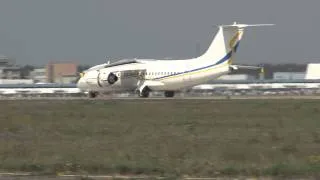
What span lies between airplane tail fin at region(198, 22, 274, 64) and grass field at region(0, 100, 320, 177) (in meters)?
30.3

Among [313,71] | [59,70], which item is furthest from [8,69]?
[313,71]

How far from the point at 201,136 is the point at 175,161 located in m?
7.99

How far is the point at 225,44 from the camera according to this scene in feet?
240

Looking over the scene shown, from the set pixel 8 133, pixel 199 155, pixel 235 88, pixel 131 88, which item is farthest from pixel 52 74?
pixel 199 155

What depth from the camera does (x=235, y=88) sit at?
105m

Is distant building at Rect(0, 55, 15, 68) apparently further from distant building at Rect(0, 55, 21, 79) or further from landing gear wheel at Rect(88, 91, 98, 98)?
landing gear wheel at Rect(88, 91, 98, 98)

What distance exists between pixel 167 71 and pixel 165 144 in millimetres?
47578

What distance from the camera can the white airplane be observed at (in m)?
71.2

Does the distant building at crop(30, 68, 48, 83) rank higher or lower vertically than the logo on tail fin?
lower

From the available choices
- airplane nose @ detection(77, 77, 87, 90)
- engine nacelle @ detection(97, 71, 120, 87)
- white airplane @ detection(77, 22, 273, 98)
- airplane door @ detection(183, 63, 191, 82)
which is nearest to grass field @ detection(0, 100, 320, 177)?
airplane door @ detection(183, 63, 191, 82)

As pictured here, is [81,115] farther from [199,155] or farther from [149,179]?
[149,179]

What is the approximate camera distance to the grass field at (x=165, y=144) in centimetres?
1858

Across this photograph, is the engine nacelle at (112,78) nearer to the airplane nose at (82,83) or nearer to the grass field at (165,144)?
the airplane nose at (82,83)

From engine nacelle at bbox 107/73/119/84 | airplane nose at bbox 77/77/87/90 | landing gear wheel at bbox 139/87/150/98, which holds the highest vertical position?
engine nacelle at bbox 107/73/119/84
